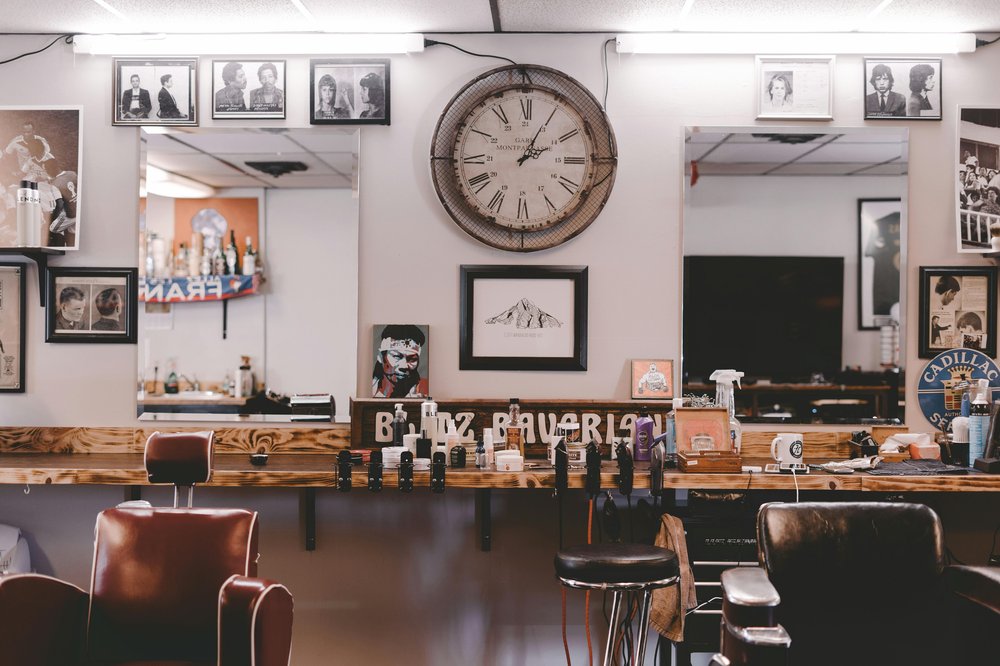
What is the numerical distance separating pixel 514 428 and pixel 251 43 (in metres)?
2.03

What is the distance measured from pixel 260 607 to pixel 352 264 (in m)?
5.20

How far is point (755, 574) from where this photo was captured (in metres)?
2.08

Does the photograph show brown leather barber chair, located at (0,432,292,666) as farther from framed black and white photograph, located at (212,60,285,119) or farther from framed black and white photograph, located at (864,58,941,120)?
framed black and white photograph, located at (864,58,941,120)

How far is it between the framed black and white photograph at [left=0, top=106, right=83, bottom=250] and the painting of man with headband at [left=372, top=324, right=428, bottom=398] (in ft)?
4.72

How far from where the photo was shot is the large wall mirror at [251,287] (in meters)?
6.67

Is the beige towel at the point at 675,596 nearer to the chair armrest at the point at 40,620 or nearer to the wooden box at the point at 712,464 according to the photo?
the wooden box at the point at 712,464

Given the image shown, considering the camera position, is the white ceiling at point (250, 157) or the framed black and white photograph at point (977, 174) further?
the white ceiling at point (250, 157)

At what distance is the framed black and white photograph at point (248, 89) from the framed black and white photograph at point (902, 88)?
8.45 feet

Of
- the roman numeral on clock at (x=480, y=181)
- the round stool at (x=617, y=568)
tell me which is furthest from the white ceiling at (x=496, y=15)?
the round stool at (x=617, y=568)

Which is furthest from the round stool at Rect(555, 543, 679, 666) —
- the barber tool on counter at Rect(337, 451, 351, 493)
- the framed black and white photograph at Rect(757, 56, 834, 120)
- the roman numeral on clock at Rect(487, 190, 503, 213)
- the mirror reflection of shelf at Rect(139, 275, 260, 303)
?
the mirror reflection of shelf at Rect(139, 275, 260, 303)

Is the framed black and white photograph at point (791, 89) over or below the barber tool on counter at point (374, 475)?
over

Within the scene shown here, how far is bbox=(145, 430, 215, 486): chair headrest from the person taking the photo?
250cm

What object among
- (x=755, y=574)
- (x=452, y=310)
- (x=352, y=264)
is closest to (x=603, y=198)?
(x=452, y=310)

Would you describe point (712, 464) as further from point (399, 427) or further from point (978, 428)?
point (399, 427)
